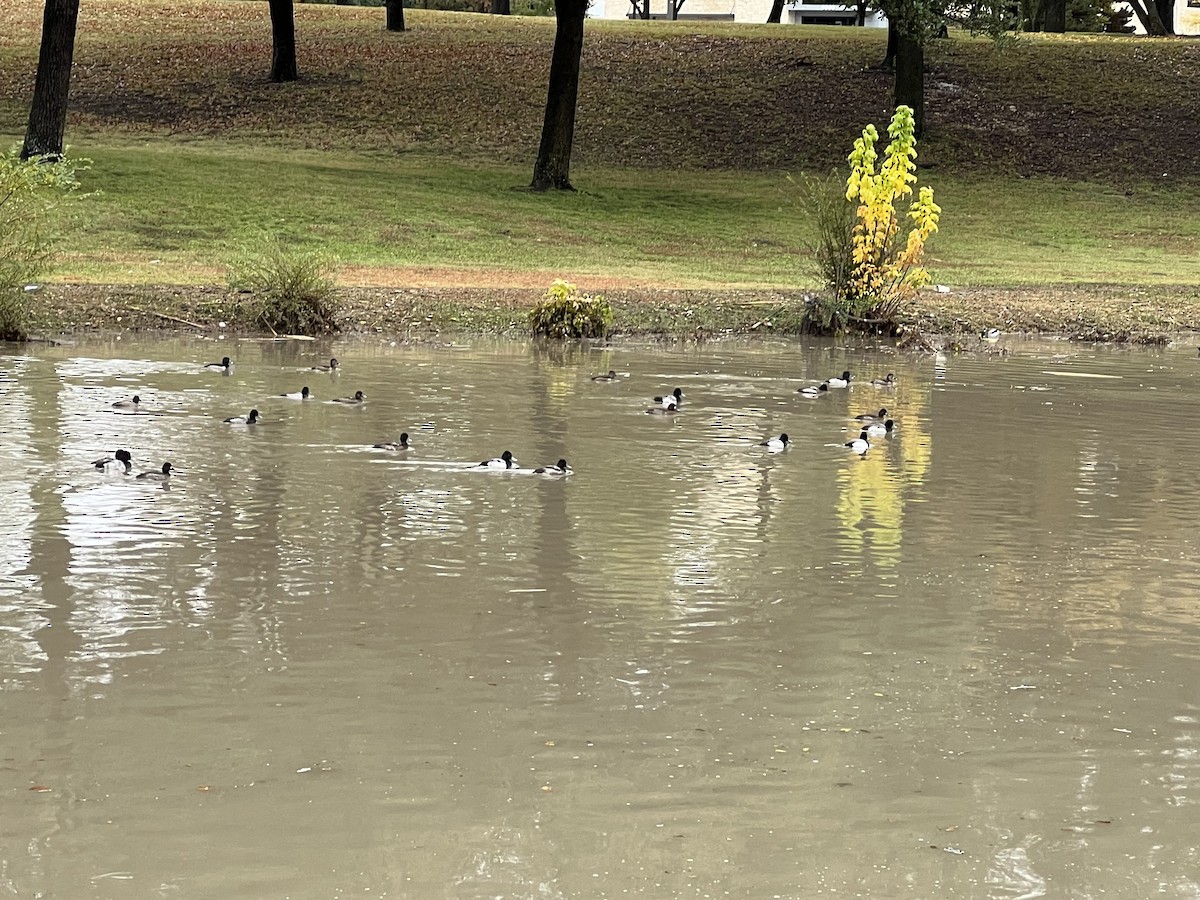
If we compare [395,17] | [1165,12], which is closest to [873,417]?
[395,17]

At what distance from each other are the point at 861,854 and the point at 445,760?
159 centimetres

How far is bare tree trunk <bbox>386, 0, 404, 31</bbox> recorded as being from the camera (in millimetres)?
51812

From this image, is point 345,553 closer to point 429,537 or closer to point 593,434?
point 429,537

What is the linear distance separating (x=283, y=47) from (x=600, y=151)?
989 cm

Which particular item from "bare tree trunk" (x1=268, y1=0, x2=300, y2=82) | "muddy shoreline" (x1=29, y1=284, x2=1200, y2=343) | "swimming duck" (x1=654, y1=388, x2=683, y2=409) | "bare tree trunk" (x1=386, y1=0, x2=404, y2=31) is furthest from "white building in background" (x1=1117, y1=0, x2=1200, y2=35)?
"swimming duck" (x1=654, y1=388, x2=683, y2=409)

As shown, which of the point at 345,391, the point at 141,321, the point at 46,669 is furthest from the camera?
the point at 141,321

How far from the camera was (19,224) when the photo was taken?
18.1 metres

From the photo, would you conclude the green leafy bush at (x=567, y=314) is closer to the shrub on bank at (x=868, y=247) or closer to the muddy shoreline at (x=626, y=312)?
the muddy shoreline at (x=626, y=312)

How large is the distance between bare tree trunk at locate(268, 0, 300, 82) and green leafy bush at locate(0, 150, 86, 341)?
2723 centimetres

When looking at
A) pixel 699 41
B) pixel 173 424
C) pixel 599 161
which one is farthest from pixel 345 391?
pixel 699 41

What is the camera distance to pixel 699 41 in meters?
51.4

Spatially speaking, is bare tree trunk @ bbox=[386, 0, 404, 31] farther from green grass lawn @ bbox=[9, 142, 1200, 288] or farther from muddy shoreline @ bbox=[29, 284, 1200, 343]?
muddy shoreline @ bbox=[29, 284, 1200, 343]

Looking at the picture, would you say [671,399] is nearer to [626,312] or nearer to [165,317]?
[626,312]

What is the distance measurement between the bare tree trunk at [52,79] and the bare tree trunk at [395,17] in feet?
74.3
